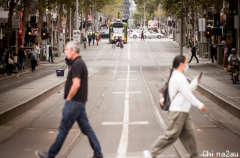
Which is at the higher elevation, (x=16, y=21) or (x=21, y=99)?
(x=16, y=21)

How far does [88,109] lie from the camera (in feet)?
51.4

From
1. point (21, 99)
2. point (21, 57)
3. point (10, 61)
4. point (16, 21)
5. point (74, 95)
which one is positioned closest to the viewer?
point (74, 95)

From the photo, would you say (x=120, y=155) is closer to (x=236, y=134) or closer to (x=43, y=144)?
(x=43, y=144)

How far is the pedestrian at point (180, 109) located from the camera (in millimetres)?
7139

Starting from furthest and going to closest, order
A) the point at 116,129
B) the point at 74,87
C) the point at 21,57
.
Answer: the point at 21,57
the point at 116,129
the point at 74,87

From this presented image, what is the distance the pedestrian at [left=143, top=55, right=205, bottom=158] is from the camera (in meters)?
7.14

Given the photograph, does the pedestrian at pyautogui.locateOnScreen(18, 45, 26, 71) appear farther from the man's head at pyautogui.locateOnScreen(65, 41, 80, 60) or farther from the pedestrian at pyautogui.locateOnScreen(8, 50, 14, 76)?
the man's head at pyautogui.locateOnScreen(65, 41, 80, 60)

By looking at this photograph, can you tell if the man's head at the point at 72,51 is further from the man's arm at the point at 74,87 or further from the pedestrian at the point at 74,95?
the man's arm at the point at 74,87

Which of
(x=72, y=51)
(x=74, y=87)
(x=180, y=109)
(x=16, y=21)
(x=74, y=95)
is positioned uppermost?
(x=16, y=21)

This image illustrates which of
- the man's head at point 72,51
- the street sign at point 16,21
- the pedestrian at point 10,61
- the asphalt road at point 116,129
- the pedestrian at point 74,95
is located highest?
the street sign at point 16,21

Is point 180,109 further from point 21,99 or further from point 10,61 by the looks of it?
point 10,61

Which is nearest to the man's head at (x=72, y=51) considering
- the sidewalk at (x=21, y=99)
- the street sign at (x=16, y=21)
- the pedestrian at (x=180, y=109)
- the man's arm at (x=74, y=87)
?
the man's arm at (x=74, y=87)

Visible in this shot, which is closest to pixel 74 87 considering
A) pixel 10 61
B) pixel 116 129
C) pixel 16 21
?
pixel 116 129

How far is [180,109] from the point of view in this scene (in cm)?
718
